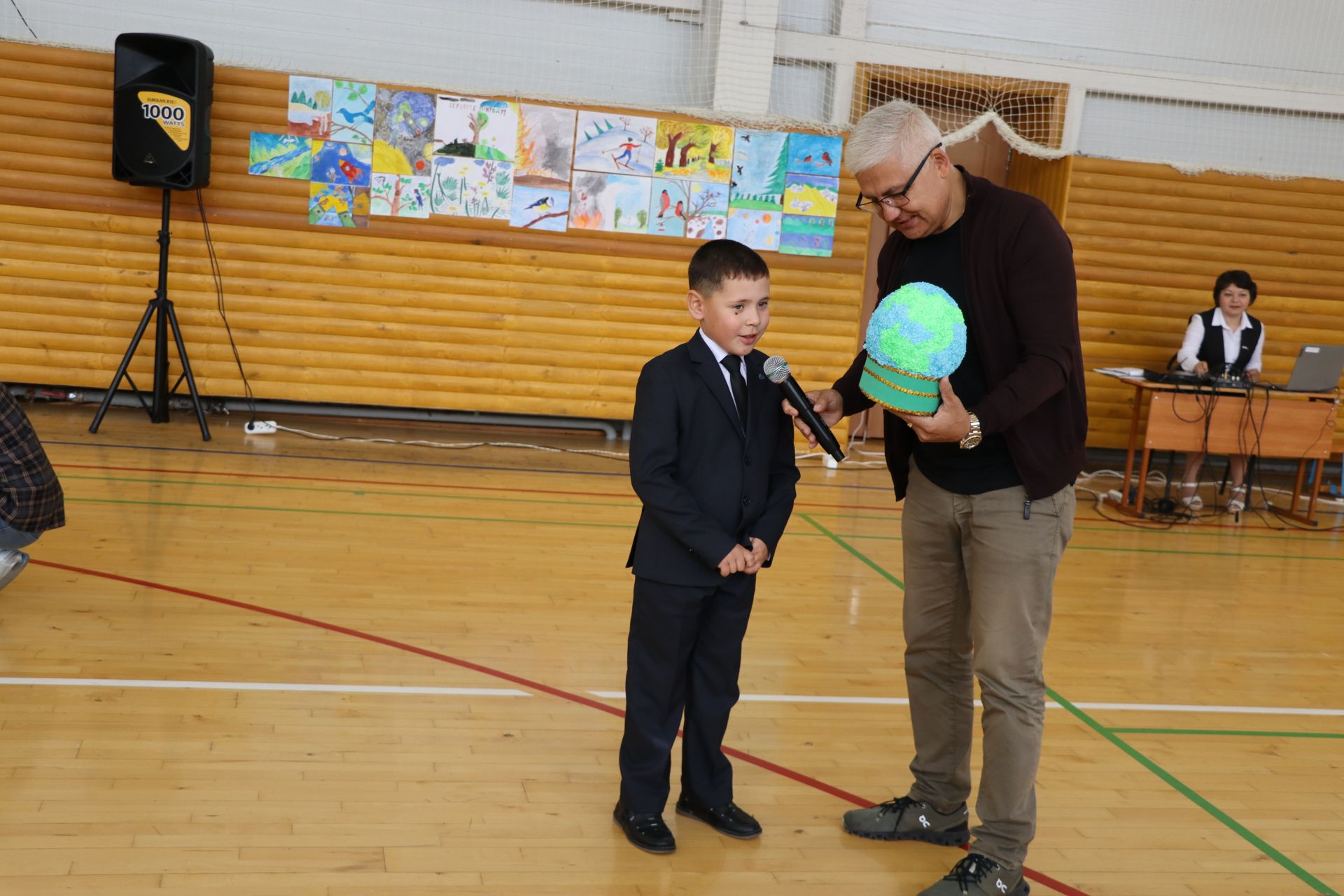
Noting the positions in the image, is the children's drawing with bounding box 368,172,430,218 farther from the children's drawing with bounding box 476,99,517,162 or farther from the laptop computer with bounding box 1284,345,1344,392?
the laptop computer with bounding box 1284,345,1344,392

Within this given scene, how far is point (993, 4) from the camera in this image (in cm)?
790

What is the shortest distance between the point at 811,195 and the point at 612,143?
1.33m

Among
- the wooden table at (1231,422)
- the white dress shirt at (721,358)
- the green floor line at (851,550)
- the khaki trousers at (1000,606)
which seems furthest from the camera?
the wooden table at (1231,422)

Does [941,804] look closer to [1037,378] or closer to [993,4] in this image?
[1037,378]

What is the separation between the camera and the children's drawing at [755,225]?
762 centimetres

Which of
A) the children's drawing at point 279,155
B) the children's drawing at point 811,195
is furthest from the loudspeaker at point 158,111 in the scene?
the children's drawing at point 811,195

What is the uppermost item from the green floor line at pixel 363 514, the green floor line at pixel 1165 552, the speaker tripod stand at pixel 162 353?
the speaker tripod stand at pixel 162 353

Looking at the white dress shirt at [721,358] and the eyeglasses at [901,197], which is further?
the white dress shirt at [721,358]

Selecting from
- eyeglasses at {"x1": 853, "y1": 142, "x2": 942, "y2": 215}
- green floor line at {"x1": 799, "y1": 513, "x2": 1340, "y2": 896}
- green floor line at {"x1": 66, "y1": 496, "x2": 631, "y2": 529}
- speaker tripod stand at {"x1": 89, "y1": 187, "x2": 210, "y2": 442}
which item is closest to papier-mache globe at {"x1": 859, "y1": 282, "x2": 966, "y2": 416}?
eyeglasses at {"x1": 853, "y1": 142, "x2": 942, "y2": 215}

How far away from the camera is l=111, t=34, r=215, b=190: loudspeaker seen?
21.4ft

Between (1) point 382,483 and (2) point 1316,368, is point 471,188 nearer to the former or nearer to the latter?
(1) point 382,483

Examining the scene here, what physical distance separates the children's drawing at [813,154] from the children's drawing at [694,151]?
42 centimetres

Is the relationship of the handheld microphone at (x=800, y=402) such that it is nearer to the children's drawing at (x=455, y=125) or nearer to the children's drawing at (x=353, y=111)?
the children's drawing at (x=455, y=125)

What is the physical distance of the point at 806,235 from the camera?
7742 millimetres
